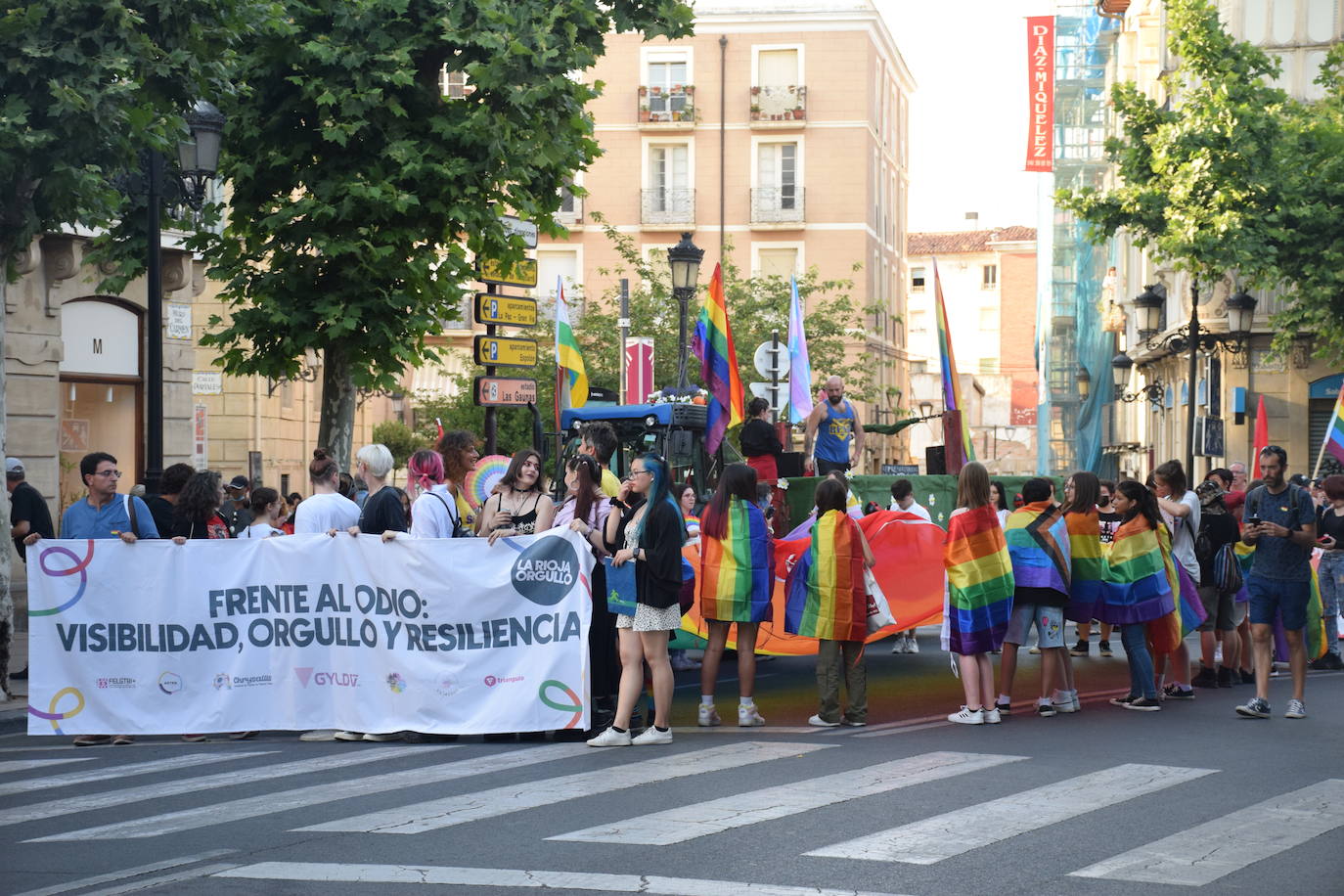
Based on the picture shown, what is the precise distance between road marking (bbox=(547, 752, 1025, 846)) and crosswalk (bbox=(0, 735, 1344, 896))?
2cm

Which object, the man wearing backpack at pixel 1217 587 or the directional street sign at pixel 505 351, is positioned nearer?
the man wearing backpack at pixel 1217 587

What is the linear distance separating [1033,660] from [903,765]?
23.6 ft

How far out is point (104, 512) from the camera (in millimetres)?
12773

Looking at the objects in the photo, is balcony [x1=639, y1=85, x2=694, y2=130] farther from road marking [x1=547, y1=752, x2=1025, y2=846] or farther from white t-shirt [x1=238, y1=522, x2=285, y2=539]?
road marking [x1=547, y1=752, x2=1025, y2=846]

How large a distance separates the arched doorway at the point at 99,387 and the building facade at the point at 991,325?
65077mm

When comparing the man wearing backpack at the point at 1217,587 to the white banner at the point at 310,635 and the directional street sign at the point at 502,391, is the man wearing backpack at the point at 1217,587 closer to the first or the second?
the white banner at the point at 310,635

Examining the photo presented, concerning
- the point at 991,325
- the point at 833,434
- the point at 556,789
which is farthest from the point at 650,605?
the point at 991,325

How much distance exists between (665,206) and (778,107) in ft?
16.1

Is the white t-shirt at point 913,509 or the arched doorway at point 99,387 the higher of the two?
the arched doorway at point 99,387

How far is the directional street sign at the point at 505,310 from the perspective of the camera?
18.4 m

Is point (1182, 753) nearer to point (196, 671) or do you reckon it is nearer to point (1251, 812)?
point (1251, 812)

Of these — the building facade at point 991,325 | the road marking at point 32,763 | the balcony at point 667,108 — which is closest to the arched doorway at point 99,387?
the road marking at point 32,763

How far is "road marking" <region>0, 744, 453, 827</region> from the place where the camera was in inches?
351

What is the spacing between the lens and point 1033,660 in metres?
16.9
